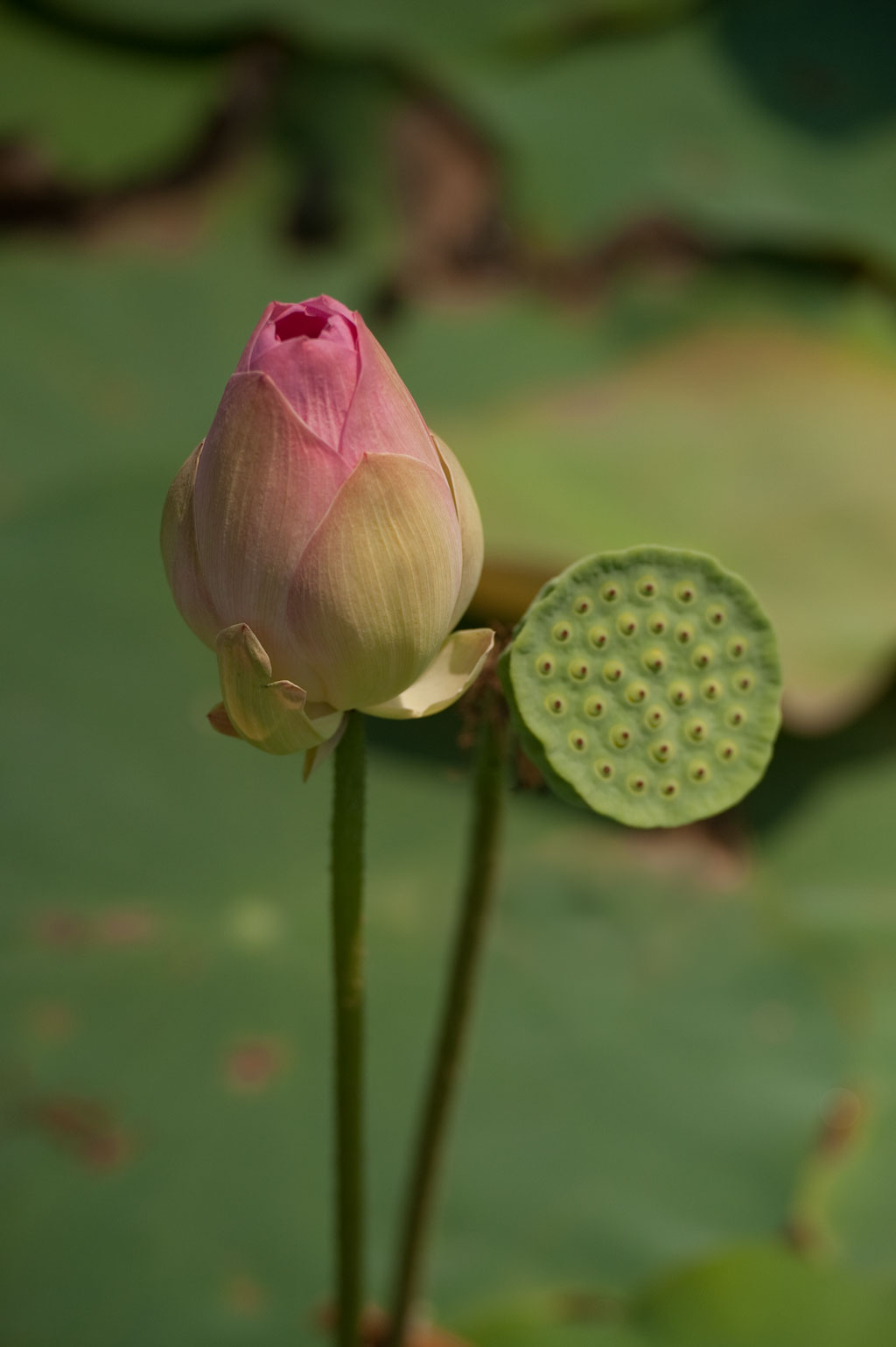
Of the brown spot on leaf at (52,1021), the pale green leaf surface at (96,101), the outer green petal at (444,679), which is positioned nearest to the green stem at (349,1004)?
the outer green petal at (444,679)

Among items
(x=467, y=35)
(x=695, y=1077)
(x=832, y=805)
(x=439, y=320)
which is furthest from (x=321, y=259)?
(x=695, y=1077)

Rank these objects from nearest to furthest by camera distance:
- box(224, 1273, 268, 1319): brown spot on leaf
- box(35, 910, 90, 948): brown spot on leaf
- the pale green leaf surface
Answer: box(224, 1273, 268, 1319): brown spot on leaf, box(35, 910, 90, 948): brown spot on leaf, the pale green leaf surface

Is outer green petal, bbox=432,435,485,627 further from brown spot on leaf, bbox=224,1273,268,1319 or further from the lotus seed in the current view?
brown spot on leaf, bbox=224,1273,268,1319

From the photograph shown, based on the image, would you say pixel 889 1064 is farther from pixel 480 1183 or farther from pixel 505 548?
pixel 505 548

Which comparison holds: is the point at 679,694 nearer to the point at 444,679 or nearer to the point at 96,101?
the point at 444,679

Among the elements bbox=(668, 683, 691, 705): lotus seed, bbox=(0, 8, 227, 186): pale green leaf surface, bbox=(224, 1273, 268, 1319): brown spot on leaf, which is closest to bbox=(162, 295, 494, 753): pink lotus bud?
bbox=(668, 683, 691, 705): lotus seed

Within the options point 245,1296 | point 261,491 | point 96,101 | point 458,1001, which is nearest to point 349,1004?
point 458,1001

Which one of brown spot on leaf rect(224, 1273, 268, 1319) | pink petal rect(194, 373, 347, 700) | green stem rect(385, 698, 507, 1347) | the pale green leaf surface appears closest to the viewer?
pink petal rect(194, 373, 347, 700)
